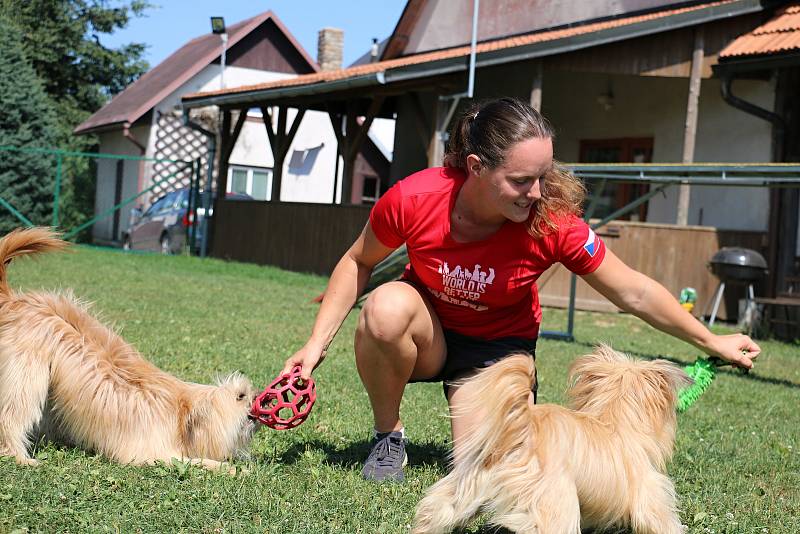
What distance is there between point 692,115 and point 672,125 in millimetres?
2323

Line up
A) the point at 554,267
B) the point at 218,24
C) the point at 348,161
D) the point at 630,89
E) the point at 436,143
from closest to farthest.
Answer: the point at 554,267 → the point at 436,143 → the point at 630,89 → the point at 348,161 → the point at 218,24

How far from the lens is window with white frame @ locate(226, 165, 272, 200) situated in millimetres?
30156

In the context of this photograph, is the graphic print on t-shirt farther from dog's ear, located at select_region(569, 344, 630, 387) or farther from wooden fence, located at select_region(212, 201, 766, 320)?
wooden fence, located at select_region(212, 201, 766, 320)

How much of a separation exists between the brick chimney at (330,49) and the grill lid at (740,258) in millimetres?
24467

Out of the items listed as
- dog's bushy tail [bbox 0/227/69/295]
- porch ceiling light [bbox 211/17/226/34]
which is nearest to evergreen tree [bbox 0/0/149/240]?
porch ceiling light [bbox 211/17/226/34]

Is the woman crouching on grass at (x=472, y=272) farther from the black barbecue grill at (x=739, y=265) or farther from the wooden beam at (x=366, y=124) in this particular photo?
the wooden beam at (x=366, y=124)

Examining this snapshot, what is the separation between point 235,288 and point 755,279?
738 cm

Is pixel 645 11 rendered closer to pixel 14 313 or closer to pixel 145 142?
pixel 14 313

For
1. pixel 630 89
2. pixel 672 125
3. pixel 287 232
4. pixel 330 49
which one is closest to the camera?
pixel 672 125

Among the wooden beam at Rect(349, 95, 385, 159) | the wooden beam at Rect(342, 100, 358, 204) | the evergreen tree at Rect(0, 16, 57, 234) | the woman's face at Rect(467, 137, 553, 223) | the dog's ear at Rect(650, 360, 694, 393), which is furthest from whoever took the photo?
the evergreen tree at Rect(0, 16, 57, 234)

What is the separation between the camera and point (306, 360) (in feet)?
12.6

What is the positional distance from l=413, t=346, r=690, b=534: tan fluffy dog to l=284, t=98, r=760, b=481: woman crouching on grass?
304 mm

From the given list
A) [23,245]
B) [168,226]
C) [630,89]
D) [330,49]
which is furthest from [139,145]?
[23,245]

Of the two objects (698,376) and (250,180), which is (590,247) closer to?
(698,376)
